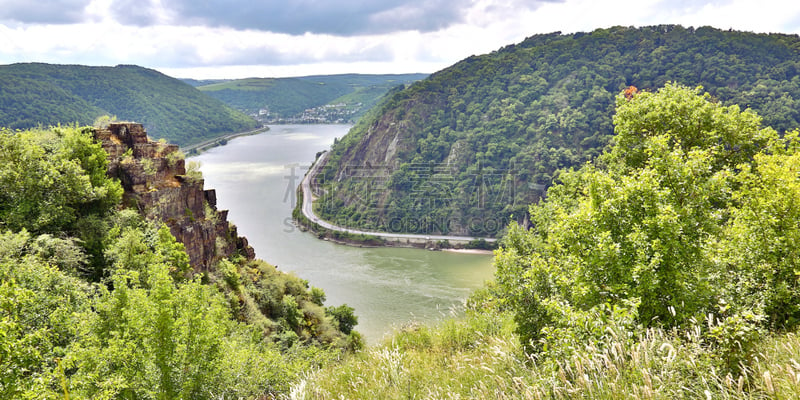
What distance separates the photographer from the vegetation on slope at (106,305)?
6.92 m

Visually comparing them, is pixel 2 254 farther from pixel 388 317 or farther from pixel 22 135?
pixel 388 317

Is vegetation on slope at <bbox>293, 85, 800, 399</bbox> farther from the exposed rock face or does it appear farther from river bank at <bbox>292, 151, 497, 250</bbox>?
river bank at <bbox>292, 151, 497, 250</bbox>

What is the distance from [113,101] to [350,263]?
139446 millimetres

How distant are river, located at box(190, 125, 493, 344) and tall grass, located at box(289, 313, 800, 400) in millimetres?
8978

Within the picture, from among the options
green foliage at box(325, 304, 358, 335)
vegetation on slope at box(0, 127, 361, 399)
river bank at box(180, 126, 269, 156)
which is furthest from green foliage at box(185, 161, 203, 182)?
river bank at box(180, 126, 269, 156)

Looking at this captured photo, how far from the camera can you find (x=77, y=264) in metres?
12.7

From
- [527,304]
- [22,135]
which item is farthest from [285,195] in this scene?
[527,304]

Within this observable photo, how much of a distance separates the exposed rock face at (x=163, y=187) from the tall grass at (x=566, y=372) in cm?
1501

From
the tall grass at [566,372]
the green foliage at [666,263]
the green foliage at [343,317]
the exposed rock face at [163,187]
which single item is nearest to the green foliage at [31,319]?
the tall grass at [566,372]

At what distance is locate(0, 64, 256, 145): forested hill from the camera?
337 ft

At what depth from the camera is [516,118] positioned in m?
84.7

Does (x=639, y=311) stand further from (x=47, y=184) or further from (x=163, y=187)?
(x=163, y=187)

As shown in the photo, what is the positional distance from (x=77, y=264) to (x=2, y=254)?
7.24ft

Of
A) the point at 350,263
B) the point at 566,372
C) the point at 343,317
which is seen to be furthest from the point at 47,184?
the point at 350,263
